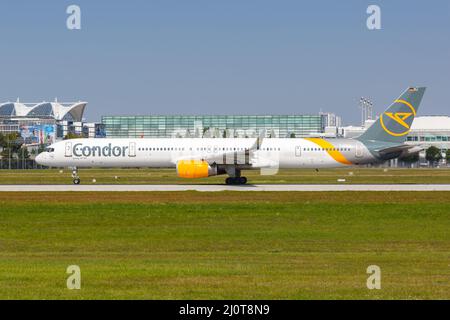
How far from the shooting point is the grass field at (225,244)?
15352mm

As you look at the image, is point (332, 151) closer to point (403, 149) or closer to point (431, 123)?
point (403, 149)

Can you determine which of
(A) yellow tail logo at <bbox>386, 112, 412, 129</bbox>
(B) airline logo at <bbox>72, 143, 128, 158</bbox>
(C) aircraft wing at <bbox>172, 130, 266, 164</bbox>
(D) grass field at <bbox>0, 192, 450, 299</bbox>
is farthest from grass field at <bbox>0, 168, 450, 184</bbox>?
(D) grass field at <bbox>0, 192, 450, 299</bbox>

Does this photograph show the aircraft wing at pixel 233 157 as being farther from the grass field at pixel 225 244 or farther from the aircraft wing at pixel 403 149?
the aircraft wing at pixel 403 149

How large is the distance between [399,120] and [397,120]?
0.16 metres

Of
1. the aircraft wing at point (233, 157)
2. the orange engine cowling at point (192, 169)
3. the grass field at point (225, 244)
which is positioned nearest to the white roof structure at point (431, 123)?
the aircraft wing at point (233, 157)

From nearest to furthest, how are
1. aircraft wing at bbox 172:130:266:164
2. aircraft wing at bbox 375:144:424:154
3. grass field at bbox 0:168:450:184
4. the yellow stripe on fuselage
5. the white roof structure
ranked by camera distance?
1. aircraft wing at bbox 172:130:266:164
2. the yellow stripe on fuselage
3. aircraft wing at bbox 375:144:424:154
4. grass field at bbox 0:168:450:184
5. the white roof structure

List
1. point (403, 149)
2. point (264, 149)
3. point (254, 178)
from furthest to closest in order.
A: point (254, 178), point (403, 149), point (264, 149)

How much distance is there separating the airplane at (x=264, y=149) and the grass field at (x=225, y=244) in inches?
565

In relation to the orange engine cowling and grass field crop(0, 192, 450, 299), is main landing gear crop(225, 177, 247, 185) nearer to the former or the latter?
the orange engine cowling

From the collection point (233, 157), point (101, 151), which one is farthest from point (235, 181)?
point (101, 151)

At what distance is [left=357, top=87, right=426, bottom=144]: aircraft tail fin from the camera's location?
62.8m

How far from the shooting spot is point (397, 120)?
62938 mm
